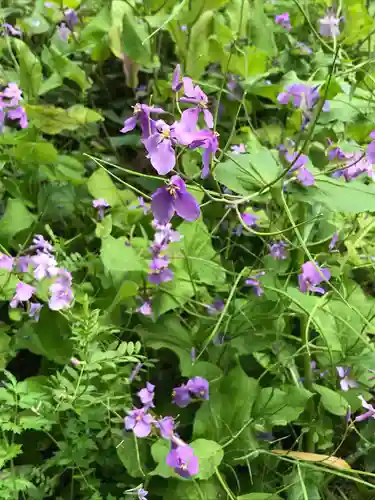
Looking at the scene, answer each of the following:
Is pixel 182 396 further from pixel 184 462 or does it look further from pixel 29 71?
pixel 29 71

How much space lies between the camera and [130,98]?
1253mm

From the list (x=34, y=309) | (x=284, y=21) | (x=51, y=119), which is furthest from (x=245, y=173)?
(x=284, y=21)

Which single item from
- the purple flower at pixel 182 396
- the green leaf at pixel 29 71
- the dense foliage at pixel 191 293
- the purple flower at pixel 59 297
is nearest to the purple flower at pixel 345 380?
the dense foliage at pixel 191 293

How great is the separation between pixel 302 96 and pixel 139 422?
1.88 ft

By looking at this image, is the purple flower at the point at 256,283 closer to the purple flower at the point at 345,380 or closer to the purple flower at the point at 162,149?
the purple flower at the point at 345,380

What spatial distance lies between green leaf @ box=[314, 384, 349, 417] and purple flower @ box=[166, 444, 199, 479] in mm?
197

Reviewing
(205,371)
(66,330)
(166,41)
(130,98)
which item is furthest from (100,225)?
(166,41)

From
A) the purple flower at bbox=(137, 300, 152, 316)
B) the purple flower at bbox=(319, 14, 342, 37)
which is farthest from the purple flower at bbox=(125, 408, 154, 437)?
the purple flower at bbox=(319, 14, 342, 37)

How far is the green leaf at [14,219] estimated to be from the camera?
2.96 ft

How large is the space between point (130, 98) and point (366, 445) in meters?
0.89

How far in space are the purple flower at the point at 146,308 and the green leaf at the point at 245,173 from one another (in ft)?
0.83

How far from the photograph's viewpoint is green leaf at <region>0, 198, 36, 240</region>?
2.96 feet

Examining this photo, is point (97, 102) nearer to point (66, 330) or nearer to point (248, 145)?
point (248, 145)

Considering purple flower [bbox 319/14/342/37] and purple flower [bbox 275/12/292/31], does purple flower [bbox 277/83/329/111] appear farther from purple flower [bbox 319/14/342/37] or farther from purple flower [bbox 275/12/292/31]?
purple flower [bbox 275/12/292/31]
